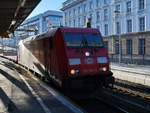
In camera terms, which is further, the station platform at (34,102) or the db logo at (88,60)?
the db logo at (88,60)

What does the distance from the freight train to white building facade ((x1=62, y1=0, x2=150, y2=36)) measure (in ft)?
73.0

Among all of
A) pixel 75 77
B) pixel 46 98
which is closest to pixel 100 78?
pixel 75 77

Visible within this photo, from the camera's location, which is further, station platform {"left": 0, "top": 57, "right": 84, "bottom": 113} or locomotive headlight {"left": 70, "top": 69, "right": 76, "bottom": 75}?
locomotive headlight {"left": 70, "top": 69, "right": 76, "bottom": 75}

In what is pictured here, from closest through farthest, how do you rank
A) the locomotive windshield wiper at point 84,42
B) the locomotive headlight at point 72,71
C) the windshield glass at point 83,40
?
the locomotive headlight at point 72,71 < the windshield glass at point 83,40 < the locomotive windshield wiper at point 84,42

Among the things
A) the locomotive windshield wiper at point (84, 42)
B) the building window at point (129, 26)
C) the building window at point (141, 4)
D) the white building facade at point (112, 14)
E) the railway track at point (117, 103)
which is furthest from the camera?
the building window at point (129, 26)

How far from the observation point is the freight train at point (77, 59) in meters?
8.77

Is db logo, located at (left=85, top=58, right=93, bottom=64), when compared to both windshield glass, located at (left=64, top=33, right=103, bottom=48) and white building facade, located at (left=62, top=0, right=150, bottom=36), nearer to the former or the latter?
windshield glass, located at (left=64, top=33, right=103, bottom=48)

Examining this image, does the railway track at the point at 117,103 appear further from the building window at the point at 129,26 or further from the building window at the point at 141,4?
the building window at the point at 129,26

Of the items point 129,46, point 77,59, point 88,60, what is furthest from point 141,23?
point 77,59

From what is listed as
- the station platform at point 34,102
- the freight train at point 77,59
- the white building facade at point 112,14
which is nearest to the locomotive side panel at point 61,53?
the freight train at point 77,59

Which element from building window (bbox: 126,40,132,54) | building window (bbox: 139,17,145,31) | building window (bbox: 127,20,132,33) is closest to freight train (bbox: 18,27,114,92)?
building window (bbox: 139,17,145,31)

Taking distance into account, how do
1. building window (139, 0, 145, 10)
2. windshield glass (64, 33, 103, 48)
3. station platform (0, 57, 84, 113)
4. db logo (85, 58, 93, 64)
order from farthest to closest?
building window (139, 0, 145, 10), windshield glass (64, 33, 103, 48), db logo (85, 58, 93, 64), station platform (0, 57, 84, 113)

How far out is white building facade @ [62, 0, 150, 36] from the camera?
3712 centimetres

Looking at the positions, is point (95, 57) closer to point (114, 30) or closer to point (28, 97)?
point (28, 97)
